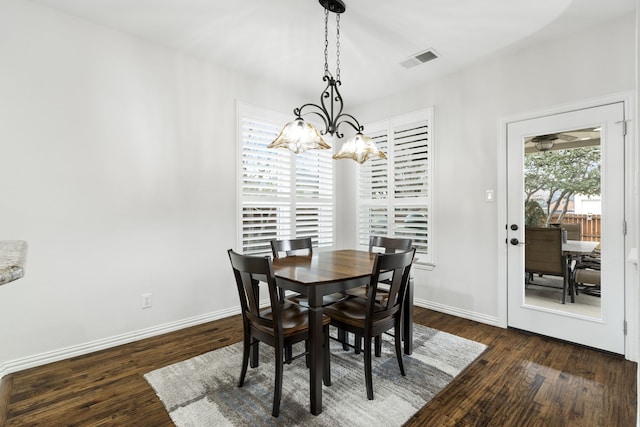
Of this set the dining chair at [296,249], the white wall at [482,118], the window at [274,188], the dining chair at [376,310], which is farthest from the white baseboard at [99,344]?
the white wall at [482,118]

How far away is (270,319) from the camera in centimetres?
192

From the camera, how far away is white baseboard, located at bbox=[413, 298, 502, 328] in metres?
3.28

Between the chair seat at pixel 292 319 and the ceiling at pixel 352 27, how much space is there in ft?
7.55

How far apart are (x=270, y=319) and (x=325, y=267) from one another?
1.95 ft

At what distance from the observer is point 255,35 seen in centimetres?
283

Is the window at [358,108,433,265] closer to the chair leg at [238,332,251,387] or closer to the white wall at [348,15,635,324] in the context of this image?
the white wall at [348,15,635,324]

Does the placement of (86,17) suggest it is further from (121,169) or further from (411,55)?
(411,55)

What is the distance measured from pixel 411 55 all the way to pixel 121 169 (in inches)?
118

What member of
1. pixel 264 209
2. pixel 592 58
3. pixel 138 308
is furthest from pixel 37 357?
pixel 592 58

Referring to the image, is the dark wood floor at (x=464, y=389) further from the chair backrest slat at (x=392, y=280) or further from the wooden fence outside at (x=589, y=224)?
the wooden fence outside at (x=589, y=224)

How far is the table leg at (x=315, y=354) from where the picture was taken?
183 centimetres

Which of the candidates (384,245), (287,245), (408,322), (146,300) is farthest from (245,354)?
(384,245)

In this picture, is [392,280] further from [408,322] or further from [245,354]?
[245,354]

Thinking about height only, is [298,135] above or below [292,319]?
above
